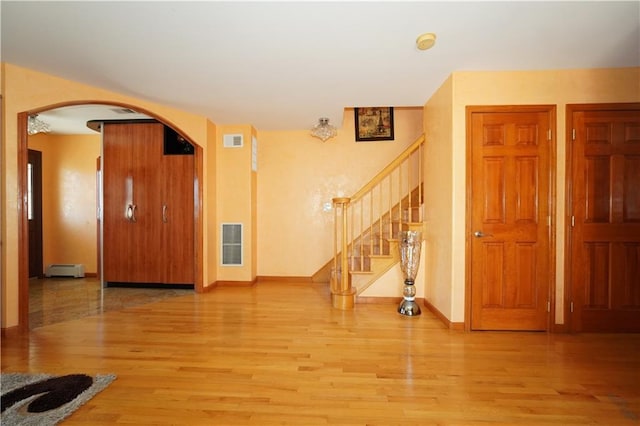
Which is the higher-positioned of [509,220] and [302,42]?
[302,42]

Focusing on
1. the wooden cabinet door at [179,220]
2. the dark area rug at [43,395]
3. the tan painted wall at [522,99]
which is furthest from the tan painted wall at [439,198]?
the wooden cabinet door at [179,220]

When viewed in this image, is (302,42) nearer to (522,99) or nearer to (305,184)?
(522,99)

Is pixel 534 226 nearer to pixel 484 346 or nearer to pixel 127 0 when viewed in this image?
pixel 484 346

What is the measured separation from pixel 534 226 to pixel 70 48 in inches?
181

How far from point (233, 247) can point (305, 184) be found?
166 centimetres

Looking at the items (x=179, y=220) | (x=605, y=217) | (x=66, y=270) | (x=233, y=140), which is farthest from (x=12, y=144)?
(x=605, y=217)

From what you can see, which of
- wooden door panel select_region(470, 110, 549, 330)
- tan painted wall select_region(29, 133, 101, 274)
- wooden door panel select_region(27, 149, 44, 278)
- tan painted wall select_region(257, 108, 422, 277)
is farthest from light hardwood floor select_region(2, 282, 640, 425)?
wooden door panel select_region(27, 149, 44, 278)

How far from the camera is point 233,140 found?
4.67 metres

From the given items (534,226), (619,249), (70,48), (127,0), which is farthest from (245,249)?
(619,249)

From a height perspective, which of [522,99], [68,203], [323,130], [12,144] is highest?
[323,130]

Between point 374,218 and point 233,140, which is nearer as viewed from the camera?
point 233,140

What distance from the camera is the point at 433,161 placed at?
11.0 ft

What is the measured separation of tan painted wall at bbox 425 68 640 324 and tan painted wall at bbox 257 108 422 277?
2.03m

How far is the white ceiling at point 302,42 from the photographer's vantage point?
6.35 ft
